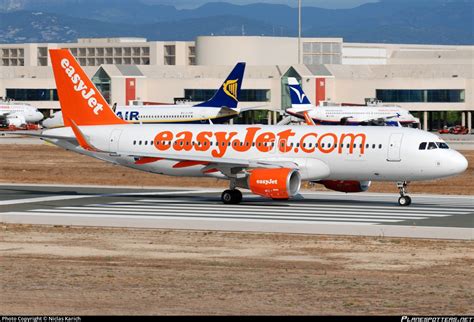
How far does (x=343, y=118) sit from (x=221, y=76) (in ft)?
128

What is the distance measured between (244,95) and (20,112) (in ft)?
117

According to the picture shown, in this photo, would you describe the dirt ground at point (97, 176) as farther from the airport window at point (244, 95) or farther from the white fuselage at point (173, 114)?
the airport window at point (244, 95)

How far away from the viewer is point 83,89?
2056 inches

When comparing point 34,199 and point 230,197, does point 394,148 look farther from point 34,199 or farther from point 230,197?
point 34,199

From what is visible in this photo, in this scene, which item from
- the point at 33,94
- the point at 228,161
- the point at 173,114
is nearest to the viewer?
the point at 228,161

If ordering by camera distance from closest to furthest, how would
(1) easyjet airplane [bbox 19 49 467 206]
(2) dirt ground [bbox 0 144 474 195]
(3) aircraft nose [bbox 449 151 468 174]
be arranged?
(3) aircraft nose [bbox 449 151 468 174], (1) easyjet airplane [bbox 19 49 467 206], (2) dirt ground [bbox 0 144 474 195]

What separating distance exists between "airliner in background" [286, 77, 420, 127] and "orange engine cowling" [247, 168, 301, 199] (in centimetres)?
9958

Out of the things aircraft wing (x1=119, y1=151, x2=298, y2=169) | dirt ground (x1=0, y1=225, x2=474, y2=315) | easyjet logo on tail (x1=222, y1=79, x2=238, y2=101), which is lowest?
dirt ground (x1=0, y1=225, x2=474, y2=315)

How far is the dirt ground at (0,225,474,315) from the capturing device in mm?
23406

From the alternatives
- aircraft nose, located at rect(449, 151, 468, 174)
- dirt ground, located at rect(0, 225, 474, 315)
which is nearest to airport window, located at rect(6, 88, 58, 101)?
aircraft nose, located at rect(449, 151, 468, 174)

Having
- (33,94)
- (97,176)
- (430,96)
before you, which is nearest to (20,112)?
(33,94)

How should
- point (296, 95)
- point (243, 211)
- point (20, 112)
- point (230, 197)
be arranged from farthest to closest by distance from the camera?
point (20, 112)
point (296, 95)
point (230, 197)
point (243, 211)

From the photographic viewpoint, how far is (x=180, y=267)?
29.4 meters

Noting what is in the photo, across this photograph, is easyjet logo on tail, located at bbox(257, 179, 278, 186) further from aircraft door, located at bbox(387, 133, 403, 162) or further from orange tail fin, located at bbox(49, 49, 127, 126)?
orange tail fin, located at bbox(49, 49, 127, 126)
